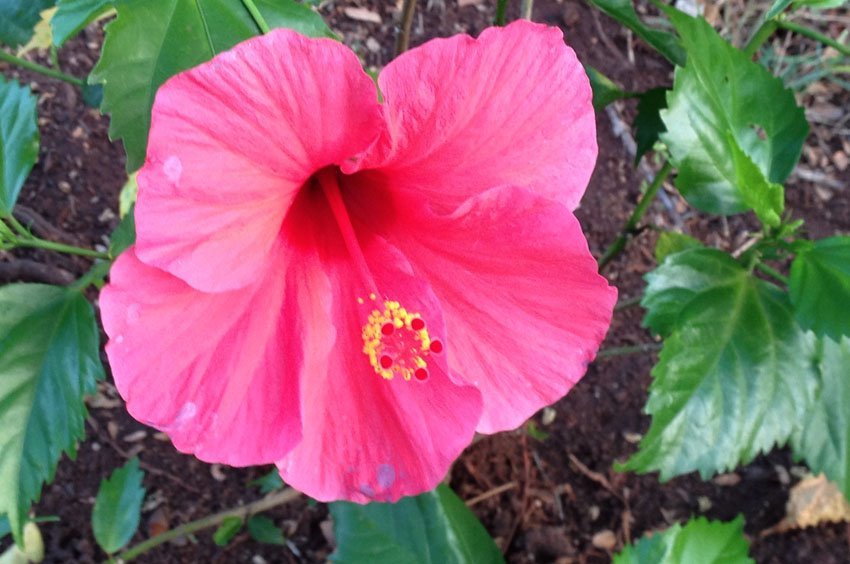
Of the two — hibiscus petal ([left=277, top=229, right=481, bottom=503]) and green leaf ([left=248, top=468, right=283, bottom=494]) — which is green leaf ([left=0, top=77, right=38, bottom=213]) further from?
green leaf ([left=248, top=468, right=283, bottom=494])

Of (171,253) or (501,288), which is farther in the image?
(501,288)

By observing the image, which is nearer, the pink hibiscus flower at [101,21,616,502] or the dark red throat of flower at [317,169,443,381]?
the pink hibiscus flower at [101,21,616,502]

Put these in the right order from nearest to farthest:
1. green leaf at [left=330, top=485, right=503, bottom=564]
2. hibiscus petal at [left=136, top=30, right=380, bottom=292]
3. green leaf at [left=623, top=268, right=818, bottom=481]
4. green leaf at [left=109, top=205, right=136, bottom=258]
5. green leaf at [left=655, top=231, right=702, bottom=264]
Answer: hibiscus petal at [left=136, top=30, right=380, bottom=292], green leaf at [left=109, top=205, right=136, bottom=258], green leaf at [left=623, top=268, right=818, bottom=481], green leaf at [left=330, top=485, right=503, bottom=564], green leaf at [left=655, top=231, right=702, bottom=264]

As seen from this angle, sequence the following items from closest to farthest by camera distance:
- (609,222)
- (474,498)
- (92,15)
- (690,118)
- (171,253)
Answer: (171,253)
(92,15)
(690,118)
(474,498)
(609,222)

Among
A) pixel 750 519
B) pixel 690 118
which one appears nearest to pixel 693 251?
pixel 690 118

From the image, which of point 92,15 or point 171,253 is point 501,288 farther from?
point 92,15

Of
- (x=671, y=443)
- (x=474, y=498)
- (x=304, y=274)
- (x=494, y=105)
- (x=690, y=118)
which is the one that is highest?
(x=494, y=105)

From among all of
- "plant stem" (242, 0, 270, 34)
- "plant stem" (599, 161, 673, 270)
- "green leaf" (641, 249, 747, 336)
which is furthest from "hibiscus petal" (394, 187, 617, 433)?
"plant stem" (599, 161, 673, 270)
